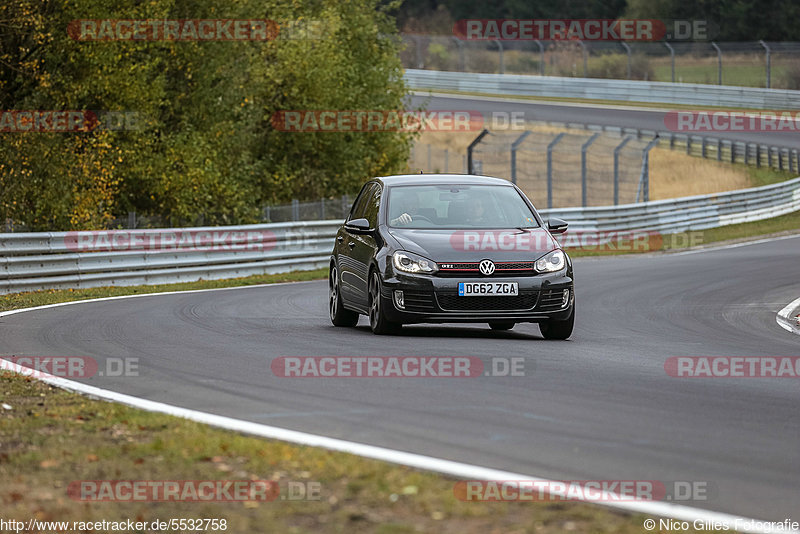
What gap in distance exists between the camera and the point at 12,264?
19.1 m

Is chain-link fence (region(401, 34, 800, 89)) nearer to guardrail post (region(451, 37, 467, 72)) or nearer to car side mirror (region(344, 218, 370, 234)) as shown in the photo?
guardrail post (region(451, 37, 467, 72))

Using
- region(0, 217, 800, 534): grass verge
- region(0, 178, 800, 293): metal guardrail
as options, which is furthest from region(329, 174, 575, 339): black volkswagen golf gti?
region(0, 178, 800, 293): metal guardrail

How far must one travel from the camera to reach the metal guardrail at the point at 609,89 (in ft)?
177

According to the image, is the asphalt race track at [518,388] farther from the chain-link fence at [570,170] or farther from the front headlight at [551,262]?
the chain-link fence at [570,170]

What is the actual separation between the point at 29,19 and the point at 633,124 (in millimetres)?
32025

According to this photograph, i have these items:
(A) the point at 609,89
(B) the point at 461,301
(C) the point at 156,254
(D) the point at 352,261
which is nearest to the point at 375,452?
(B) the point at 461,301

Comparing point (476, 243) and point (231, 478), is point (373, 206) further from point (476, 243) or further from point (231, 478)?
point (231, 478)

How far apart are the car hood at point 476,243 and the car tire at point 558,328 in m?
0.72

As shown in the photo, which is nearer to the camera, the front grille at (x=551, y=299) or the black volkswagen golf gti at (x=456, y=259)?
the black volkswagen golf gti at (x=456, y=259)

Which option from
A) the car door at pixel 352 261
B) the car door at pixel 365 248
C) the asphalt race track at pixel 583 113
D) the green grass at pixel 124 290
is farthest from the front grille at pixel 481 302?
the asphalt race track at pixel 583 113

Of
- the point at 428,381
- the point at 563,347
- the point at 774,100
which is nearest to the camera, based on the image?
the point at 428,381

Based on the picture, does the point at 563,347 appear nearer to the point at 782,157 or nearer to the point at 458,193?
the point at 458,193

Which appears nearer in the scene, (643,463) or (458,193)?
(643,463)

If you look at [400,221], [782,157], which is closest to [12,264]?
[400,221]
